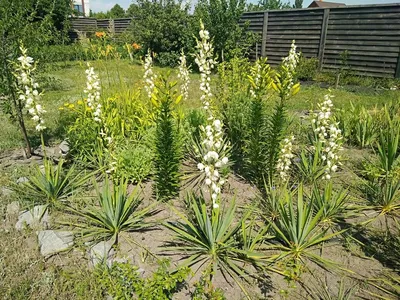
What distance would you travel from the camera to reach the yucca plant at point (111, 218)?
293 centimetres

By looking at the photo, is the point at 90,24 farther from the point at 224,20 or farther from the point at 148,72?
the point at 148,72

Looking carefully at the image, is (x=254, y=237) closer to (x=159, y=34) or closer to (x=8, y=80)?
(x=8, y=80)

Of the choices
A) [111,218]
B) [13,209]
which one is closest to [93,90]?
[13,209]

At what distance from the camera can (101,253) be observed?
2.74 m

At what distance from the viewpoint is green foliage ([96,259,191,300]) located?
2.12m

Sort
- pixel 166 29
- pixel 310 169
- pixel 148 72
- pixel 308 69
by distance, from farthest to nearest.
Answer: pixel 166 29 < pixel 308 69 < pixel 148 72 < pixel 310 169

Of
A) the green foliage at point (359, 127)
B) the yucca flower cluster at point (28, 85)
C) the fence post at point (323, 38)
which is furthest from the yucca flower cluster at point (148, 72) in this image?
the fence post at point (323, 38)

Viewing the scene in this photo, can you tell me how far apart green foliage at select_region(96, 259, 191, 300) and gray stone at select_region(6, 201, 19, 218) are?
→ 1.53m

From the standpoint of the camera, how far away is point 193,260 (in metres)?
2.61

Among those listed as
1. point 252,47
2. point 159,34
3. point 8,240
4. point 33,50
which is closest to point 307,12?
point 252,47

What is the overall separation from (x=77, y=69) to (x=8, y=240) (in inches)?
463

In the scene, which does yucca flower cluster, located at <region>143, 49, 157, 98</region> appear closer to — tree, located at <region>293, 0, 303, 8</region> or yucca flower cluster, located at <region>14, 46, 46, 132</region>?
yucca flower cluster, located at <region>14, 46, 46, 132</region>

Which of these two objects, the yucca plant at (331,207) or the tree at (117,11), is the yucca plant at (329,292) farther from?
the tree at (117,11)

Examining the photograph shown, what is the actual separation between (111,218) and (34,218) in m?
0.89
